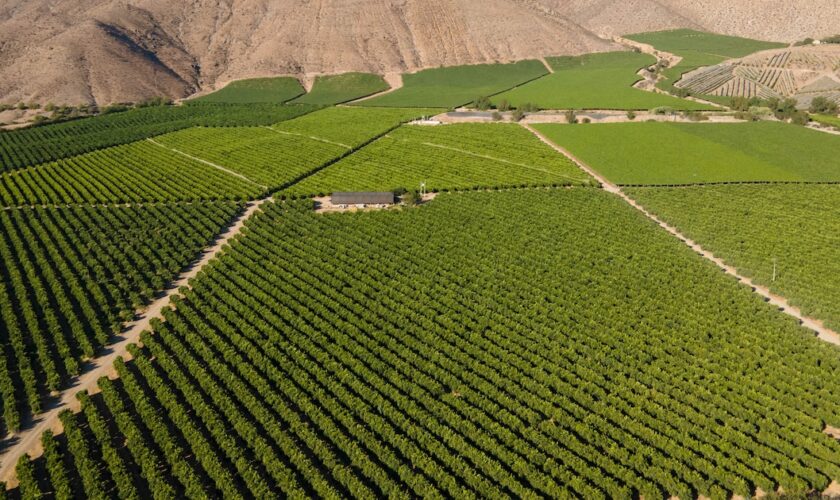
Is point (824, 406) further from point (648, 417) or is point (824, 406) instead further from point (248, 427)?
point (248, 427)

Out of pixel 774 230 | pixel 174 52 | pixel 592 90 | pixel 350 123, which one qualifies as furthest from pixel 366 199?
pixel 174 52

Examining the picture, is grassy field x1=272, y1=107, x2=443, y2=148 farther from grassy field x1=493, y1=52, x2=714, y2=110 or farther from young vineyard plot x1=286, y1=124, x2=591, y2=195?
grassy field x1=493, y1=52, x2=714, y2=110

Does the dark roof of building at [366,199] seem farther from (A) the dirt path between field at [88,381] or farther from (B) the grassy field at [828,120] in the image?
(B) the grassy field at [828,120]

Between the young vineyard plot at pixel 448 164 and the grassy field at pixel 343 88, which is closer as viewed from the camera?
the young vineyard plot at pixel 448 164

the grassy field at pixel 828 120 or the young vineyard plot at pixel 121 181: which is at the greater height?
the grassy field at pixel 828 120

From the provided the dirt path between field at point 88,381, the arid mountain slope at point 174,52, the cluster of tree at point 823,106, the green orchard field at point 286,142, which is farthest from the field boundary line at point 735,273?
the arid mountain slope at point 174,52

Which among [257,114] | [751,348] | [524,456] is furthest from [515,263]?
[257,114]

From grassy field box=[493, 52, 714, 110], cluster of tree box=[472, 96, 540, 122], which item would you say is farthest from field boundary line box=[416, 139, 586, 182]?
grassy field box=[493, 52, 714, 110]
